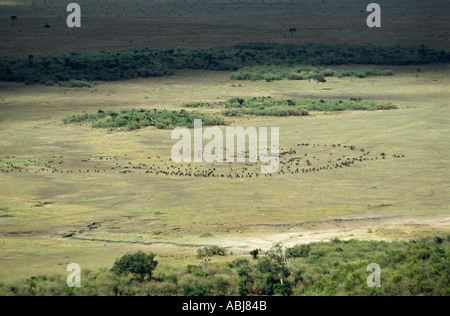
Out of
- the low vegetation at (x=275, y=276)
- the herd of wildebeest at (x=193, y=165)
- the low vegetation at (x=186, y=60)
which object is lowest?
the low vegetation at (x=275, y=276)

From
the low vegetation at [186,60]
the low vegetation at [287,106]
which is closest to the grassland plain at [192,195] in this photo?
the low vegetation at [287,106]

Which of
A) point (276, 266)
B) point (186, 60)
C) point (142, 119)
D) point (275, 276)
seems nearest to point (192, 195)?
point (276, 266)

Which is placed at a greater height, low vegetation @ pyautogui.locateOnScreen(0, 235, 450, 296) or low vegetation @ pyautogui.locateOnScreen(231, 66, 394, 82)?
low vegetation @ pyautogui.locateOnScreen(231, 66, 394, 82)

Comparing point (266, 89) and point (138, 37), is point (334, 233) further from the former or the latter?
point (138, 37)

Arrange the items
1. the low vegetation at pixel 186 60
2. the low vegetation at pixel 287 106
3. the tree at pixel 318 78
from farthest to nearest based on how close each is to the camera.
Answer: the tree at pixel 318 78 < the low vegetation at pixel 186 60 < the low vegetation at pixel 287 106

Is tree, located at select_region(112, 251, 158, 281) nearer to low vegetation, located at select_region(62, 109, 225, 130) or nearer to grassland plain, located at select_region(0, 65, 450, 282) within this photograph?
grassland plain, located at select_region(0, 65, 450, 282)

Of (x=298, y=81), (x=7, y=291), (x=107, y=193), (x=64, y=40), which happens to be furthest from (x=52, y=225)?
(x=64, y=40)

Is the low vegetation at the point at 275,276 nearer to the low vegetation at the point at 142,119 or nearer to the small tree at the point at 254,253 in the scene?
the small tree at the point at 254,253

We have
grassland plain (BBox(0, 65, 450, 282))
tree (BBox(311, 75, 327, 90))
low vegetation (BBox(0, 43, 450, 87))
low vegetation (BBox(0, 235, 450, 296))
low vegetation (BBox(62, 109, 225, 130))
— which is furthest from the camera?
tree (BBox(311, 75, 327, 90))

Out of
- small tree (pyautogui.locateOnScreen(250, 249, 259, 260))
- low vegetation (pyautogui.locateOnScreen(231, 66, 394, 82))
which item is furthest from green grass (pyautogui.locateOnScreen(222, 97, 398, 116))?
small tree (pyautogui.locateOnScreen(250, 249, 259, 260))
